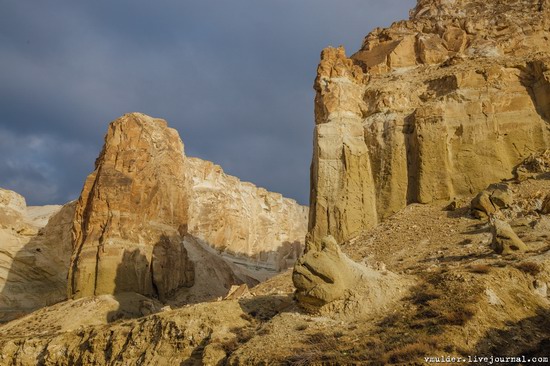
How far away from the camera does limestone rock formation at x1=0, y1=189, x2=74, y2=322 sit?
149ft

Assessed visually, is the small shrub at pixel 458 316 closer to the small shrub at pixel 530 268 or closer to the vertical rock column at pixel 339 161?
the small shrub at pixel 530 268

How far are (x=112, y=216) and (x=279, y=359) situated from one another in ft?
102

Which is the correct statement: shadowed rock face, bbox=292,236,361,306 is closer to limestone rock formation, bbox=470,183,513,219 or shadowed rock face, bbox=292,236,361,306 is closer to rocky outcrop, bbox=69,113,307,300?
limestone rock formation, bbox=470,183,513,219

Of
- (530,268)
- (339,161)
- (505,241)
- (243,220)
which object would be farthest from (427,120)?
(243,220)

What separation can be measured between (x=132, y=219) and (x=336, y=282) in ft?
95.0

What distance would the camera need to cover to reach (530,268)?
15.9 m

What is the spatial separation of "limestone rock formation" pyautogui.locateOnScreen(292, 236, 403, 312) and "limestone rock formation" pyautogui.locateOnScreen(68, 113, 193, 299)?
81.3ft

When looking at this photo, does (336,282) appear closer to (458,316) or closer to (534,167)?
(458,316)

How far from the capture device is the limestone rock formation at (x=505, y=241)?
61.5ft

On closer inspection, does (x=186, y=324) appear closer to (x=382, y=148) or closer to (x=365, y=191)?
(x=365, y=191)

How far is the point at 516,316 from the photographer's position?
13602 mm

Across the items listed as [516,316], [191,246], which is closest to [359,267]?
[516,316]

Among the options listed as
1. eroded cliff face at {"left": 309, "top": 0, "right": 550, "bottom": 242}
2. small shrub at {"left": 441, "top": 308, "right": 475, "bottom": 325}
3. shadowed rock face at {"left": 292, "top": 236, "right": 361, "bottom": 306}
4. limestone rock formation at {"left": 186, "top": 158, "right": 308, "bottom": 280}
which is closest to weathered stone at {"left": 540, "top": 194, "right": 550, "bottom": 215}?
eroded cliff face at {"left": 309, "top": 0, "right": 550, "bottom": 242}

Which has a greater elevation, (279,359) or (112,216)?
(112,216)
